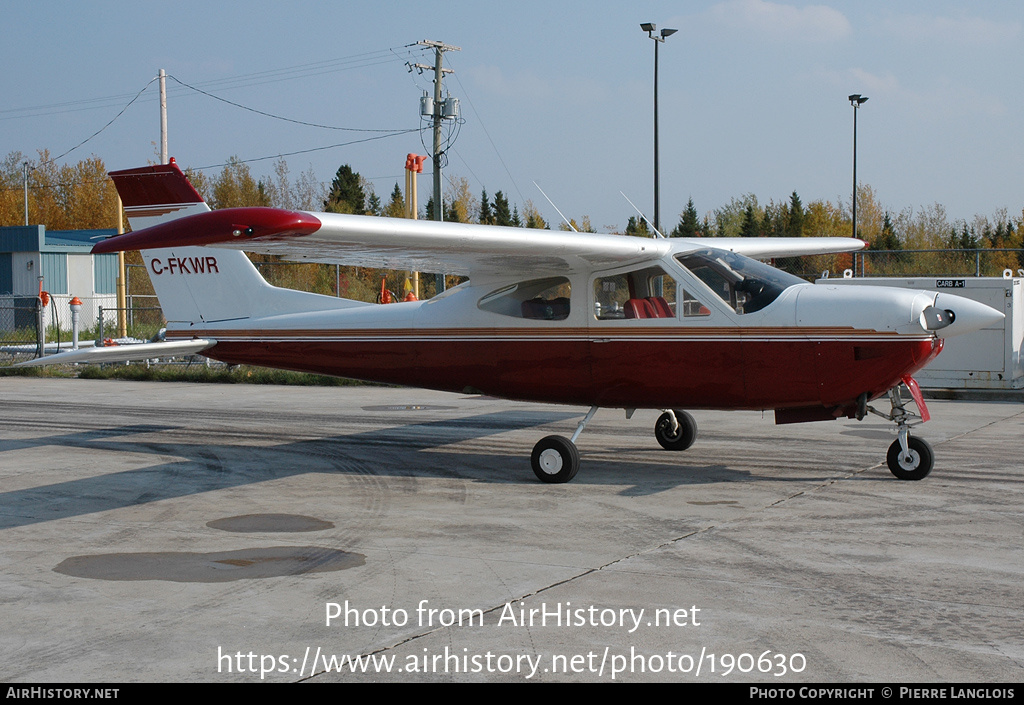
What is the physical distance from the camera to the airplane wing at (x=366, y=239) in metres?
6.64

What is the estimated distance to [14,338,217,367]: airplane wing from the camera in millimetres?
8457

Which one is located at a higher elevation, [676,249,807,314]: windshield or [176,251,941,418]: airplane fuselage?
[676,249,807,314]: windshield

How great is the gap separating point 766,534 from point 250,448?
6.73 m

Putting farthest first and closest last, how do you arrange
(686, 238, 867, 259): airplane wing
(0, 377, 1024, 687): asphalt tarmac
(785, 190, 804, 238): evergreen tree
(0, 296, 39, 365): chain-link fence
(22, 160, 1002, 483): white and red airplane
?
(785, 190, 804, 238): evergreen tree, (0, 296, 39, 365): chain-link fence, (686, 238, 867, 259): airplane wing, (22, 160, 1002, 483): white and red airplane, (0, 377, 1024, 687): asphalt tarmac

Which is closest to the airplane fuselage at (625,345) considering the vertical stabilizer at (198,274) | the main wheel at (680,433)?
the vertical stabilizer at (198,274)

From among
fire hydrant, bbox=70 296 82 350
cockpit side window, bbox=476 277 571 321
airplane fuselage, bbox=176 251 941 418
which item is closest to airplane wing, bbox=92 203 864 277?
cockpit side window, bbox=476 277 571 321

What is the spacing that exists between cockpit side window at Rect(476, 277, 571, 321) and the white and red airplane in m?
0.01

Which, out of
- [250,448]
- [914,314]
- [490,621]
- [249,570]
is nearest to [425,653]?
[490,621]

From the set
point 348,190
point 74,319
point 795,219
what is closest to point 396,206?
point 348,190

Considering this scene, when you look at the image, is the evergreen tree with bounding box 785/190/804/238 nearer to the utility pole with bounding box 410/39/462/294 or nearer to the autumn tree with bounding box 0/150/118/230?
the utility pole with bounding box 410/39/462/294

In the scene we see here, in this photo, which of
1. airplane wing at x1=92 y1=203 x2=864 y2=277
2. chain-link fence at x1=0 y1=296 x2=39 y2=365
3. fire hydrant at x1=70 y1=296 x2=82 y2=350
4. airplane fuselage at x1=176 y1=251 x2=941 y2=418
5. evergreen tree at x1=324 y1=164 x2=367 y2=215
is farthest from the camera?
evergreen tree at x1=324 y1=164 x2=367 y2=215

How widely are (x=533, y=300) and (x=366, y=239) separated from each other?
2.72 meters

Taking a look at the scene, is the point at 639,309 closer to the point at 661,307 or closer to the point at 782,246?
the point at 661,307
